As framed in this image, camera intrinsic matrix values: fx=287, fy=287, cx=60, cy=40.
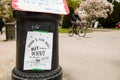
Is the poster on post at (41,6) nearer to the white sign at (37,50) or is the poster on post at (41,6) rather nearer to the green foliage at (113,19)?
the white sign at (37,50)

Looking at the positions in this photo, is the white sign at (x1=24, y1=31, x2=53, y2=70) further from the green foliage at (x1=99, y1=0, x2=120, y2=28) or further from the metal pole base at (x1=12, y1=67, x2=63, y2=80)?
the green foliage at (x1=99, y1=0, x2=120, y2=28)

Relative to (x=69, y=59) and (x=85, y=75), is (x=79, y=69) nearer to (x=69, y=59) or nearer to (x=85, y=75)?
(x=85, y=75)

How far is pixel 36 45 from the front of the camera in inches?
121

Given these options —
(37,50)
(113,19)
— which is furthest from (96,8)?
(37,50)

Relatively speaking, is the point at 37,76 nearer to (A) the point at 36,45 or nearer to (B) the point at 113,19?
(A) the point at 36,45

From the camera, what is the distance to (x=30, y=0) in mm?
2994

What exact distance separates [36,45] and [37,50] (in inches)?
2.2

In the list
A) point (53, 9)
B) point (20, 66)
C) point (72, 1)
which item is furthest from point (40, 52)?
point (72, 1)

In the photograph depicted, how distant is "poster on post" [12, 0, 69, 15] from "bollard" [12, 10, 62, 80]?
0.22ft

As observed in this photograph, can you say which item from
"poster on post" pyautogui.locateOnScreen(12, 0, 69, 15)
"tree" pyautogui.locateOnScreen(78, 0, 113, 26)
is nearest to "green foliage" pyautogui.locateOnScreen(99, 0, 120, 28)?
"tree" pyautogui.locateOnScreen(78, 0, 113, 26)

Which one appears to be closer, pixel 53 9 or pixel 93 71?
pixel 53 9

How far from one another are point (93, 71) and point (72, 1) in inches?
1661

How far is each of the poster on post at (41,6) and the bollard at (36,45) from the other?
66mm

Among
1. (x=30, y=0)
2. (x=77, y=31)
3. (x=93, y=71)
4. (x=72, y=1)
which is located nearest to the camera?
(x=30, y=0)
